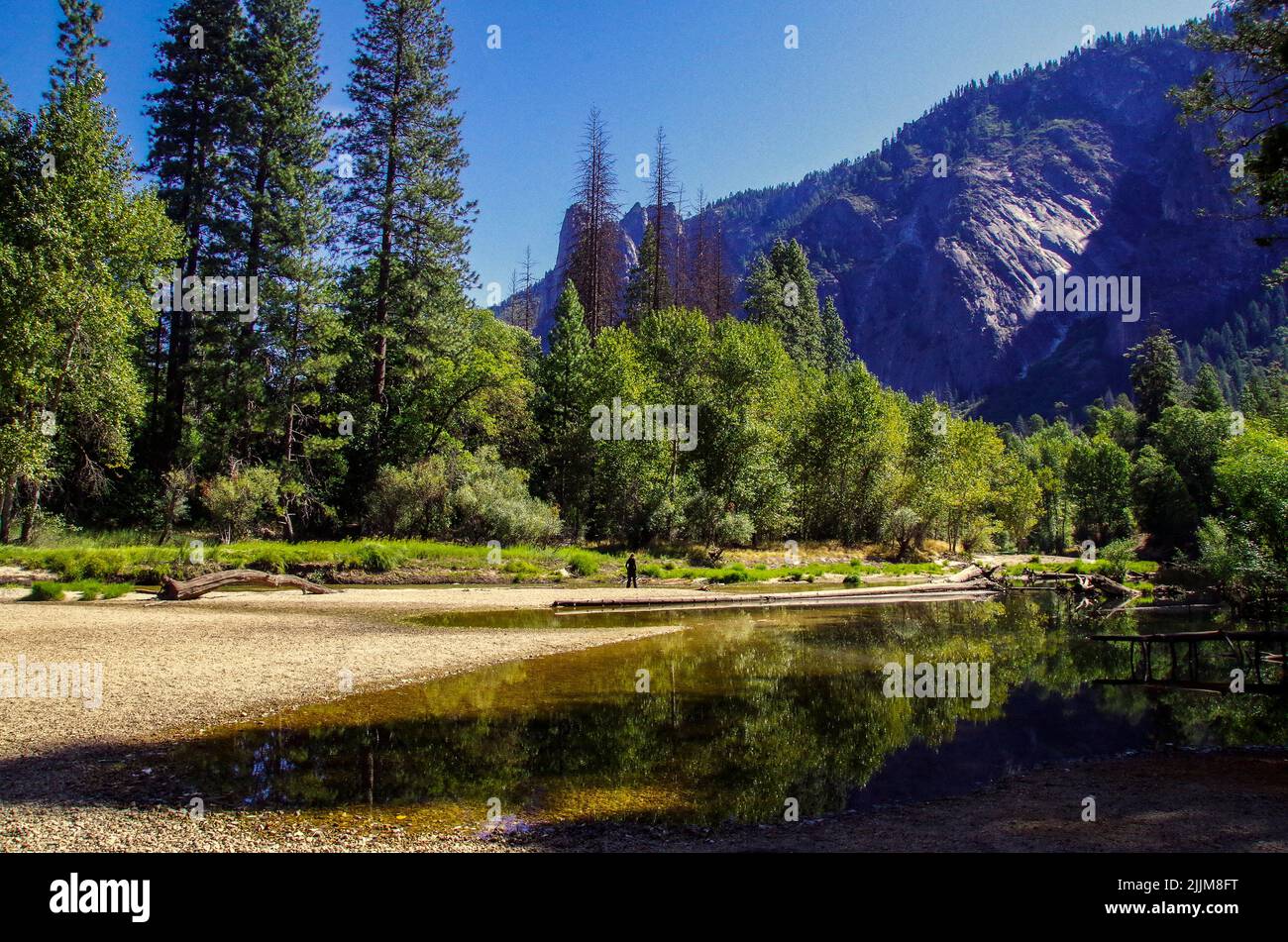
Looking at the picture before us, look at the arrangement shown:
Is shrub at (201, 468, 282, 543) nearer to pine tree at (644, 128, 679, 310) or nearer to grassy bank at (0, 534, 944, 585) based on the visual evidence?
grassy bank at (0, 534, 944, 585)

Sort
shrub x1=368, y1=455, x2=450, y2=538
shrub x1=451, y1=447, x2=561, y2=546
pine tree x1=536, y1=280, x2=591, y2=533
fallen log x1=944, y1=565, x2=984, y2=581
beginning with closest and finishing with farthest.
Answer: shrub x1=368, y1=455, x2=450, y2=538, shrub x1=451, y1=447, x2=561, y2=546, fallen log x1=944, y1=565, x2=984, y2=581, pine tree x1=536, y1=280, x2=591, y2=533

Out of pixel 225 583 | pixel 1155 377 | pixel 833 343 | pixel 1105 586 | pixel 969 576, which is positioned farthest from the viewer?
pixel 833 343

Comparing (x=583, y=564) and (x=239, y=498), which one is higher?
(x=239, y=498)

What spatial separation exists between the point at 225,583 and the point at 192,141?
31305 millimetres

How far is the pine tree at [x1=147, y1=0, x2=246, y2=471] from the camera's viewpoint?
132 ft

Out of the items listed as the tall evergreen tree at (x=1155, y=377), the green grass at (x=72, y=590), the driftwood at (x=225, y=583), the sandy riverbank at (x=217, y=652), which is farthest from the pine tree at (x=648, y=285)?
the tall evergreen tree at (x=1155, y=377)

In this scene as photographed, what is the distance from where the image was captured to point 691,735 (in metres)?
11.1

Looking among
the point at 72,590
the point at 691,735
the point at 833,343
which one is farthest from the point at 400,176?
the point at 833,343

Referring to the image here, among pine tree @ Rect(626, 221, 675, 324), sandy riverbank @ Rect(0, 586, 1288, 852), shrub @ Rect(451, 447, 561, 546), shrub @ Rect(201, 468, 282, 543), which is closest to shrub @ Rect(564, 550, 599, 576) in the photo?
shrub @ Rect(451, 447, 561, 546)

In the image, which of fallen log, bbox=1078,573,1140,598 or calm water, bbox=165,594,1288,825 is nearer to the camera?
calm water, bbox=165,594,1288,825

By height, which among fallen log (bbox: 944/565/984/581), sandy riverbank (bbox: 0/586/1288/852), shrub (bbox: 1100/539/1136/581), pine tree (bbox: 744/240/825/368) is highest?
pine tree (bbox: 744/240/825/368)

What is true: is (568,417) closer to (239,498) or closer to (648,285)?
(239,498)

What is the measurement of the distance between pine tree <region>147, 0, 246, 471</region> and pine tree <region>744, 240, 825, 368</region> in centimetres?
4842

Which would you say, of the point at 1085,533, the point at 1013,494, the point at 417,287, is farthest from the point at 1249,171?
the point at 1085,533
